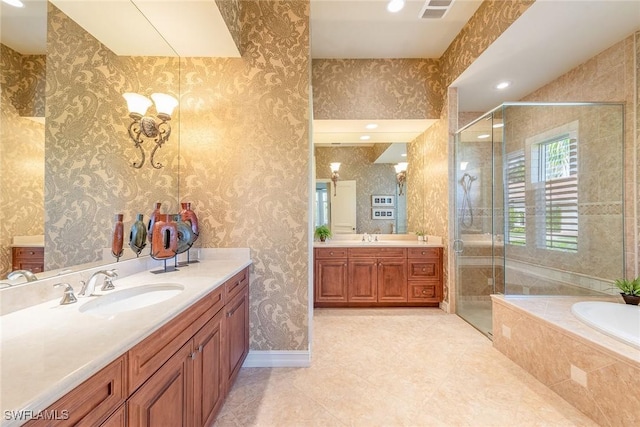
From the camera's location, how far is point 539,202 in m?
2.88

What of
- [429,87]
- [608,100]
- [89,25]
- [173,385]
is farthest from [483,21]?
[173,385]

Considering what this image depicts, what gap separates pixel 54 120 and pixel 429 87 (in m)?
3.57

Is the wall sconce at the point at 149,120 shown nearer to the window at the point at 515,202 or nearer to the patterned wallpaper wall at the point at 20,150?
the patterned wallpaper wall at the point at 20,150

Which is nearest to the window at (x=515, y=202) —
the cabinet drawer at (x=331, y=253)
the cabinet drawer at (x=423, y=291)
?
the cabinet drawer at (x=423, y=291)

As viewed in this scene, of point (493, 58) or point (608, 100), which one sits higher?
point (493, 58)

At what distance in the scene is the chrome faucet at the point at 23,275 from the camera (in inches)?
40.6

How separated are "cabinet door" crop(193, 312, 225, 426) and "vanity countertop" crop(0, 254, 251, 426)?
0.27 metres

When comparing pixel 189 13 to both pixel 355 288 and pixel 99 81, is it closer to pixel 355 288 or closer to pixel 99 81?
pixel 99 81

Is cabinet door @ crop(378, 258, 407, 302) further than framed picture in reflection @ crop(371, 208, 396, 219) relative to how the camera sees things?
No

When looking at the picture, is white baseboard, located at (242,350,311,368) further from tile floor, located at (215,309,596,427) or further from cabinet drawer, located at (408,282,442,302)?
cabinet drawer, located at (408,282,442,302)

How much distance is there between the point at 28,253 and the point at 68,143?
541 millimetres

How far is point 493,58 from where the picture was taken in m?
2.54

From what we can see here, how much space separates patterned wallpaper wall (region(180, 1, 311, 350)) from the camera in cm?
216

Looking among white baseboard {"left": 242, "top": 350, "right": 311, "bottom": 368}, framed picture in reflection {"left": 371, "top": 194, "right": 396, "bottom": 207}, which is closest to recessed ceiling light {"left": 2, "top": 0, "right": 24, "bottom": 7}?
white baseboard {"left": 242, "top": 350, "right": 311, "bottom": 368}
